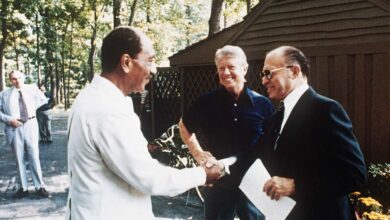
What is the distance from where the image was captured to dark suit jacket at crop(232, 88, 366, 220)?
223 cm

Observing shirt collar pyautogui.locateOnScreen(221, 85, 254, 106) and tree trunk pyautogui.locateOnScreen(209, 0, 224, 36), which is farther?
tree trunk pyautogui.locateOnScreen(209, 0, 224, 36)

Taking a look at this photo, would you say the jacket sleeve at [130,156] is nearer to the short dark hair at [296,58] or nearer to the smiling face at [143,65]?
the smiling face at [143,65]

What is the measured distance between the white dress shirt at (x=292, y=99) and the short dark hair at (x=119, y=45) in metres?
1.02

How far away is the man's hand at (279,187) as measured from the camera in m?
2.39

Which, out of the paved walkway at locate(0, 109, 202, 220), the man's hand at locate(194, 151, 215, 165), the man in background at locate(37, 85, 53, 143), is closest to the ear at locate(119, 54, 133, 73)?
the man's hand at locate(194, 151, 215, 165)

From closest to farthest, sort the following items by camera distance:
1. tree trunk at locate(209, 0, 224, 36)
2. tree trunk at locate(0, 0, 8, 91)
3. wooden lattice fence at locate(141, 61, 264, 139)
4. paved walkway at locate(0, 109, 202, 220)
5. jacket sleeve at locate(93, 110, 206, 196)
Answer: jacket sleeve at locate(93, 110, 206, 196), paved walkway at locate(0, 109, 202, 220), wooden lattice fence at locate(141, 61, 264, 139), tree trunk at locate(209, 0, 224, 36), tree trunk at locate(0, 0, 8, 91)

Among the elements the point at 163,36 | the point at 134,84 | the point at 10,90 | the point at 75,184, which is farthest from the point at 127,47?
the point at 163,36

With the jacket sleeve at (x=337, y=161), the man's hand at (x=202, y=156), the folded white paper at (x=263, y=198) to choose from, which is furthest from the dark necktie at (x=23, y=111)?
the jacket sleeve at (x=337, y=161)

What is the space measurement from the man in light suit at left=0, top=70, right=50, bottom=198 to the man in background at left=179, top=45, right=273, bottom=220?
4849 mm

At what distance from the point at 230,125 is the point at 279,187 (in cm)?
114

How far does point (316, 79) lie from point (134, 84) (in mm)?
6320

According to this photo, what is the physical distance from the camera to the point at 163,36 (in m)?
30.3

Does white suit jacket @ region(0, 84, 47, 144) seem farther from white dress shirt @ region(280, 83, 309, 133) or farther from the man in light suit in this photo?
white dress shirt @ region(280, 83, 309, 133)

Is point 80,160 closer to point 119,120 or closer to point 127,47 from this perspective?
point 119,120
